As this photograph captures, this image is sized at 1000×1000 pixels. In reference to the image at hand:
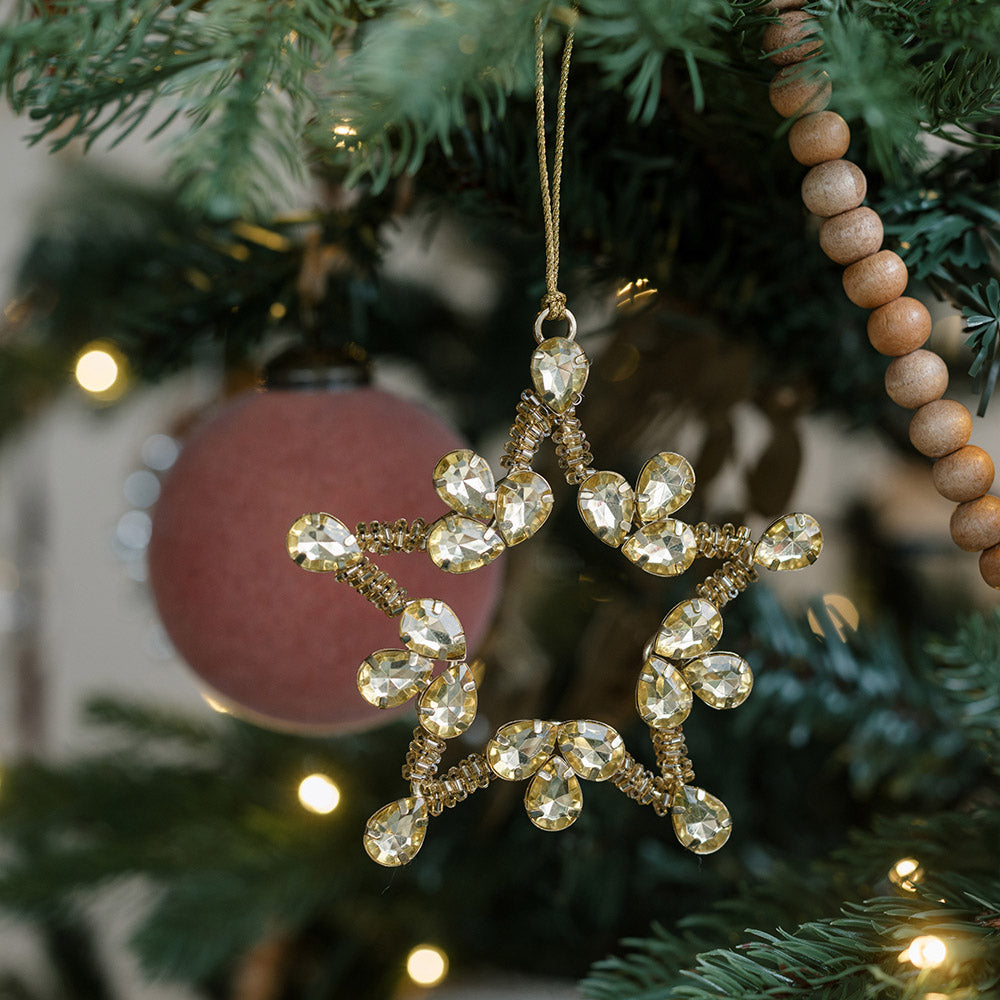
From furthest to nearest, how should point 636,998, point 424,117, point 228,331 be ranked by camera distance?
point 228,331 → point 636,998 → point 424,117

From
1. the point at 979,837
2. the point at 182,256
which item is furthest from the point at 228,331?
the point at 979,837

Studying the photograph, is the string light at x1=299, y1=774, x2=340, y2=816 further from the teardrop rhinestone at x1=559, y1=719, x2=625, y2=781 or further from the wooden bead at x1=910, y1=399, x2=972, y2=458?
the wooden bead at x1=910, y1=399, x2=972, y2=458

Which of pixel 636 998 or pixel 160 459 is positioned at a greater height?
pixel 636 998

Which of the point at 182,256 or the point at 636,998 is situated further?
the point at 182,256

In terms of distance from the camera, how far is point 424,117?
20 centimetres

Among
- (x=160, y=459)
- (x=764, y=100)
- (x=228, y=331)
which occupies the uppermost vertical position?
(x=764, y=100)

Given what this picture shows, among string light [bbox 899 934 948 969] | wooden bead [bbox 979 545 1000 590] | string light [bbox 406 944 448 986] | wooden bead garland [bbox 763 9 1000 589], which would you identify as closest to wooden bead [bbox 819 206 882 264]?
wooden bead garland [bbox 763 9 1000 589]

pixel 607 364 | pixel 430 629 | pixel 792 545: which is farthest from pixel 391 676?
pixel 607 364

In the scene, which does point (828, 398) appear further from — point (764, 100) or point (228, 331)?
point (228, 331)

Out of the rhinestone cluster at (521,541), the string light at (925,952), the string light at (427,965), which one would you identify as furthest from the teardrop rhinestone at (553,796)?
the string light at (427,965)

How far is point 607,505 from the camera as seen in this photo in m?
0.28

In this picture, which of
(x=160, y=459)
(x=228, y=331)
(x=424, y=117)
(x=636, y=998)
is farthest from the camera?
(x=160, y=459)

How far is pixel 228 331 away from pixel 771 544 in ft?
0.94

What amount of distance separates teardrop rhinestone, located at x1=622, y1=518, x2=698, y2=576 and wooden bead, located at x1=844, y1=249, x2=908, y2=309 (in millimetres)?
91
